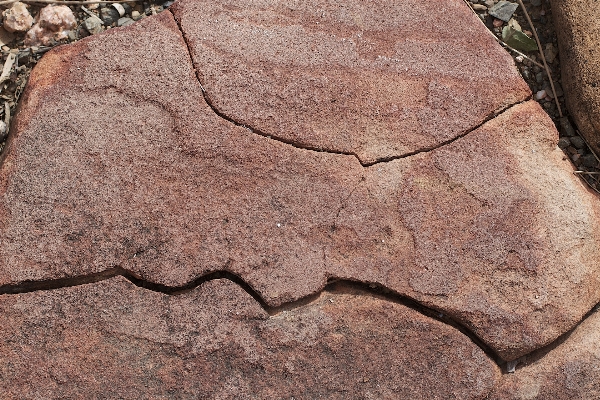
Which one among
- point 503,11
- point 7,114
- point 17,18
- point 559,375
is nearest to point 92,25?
point 17,18

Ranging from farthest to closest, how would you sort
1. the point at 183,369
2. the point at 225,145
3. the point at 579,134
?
1. the point at 579,134
2. the point at 225,145
3. the point at 183,369

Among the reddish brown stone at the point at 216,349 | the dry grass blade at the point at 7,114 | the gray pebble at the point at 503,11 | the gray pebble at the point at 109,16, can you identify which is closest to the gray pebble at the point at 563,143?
the gray pebble at the point at 503,11

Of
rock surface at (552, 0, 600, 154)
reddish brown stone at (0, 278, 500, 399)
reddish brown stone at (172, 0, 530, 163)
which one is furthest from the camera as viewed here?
rock surface at (552, 0, 600, 154)

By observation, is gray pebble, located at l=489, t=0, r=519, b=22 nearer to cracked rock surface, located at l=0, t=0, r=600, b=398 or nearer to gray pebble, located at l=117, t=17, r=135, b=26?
cracked rock surface, located at l=0, t=0, r=600, b=398

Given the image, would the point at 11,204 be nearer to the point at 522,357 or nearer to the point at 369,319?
the point at 369,319

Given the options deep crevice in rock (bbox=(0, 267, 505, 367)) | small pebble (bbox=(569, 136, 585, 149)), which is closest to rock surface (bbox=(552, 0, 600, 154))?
small pebble (bbox=(569, 136, 585, 149))

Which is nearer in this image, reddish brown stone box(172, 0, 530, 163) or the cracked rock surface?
the cracked rock surface

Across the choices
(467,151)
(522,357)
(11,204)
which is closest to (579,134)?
(467,151)

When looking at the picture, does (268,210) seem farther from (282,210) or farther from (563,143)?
(563,143)
